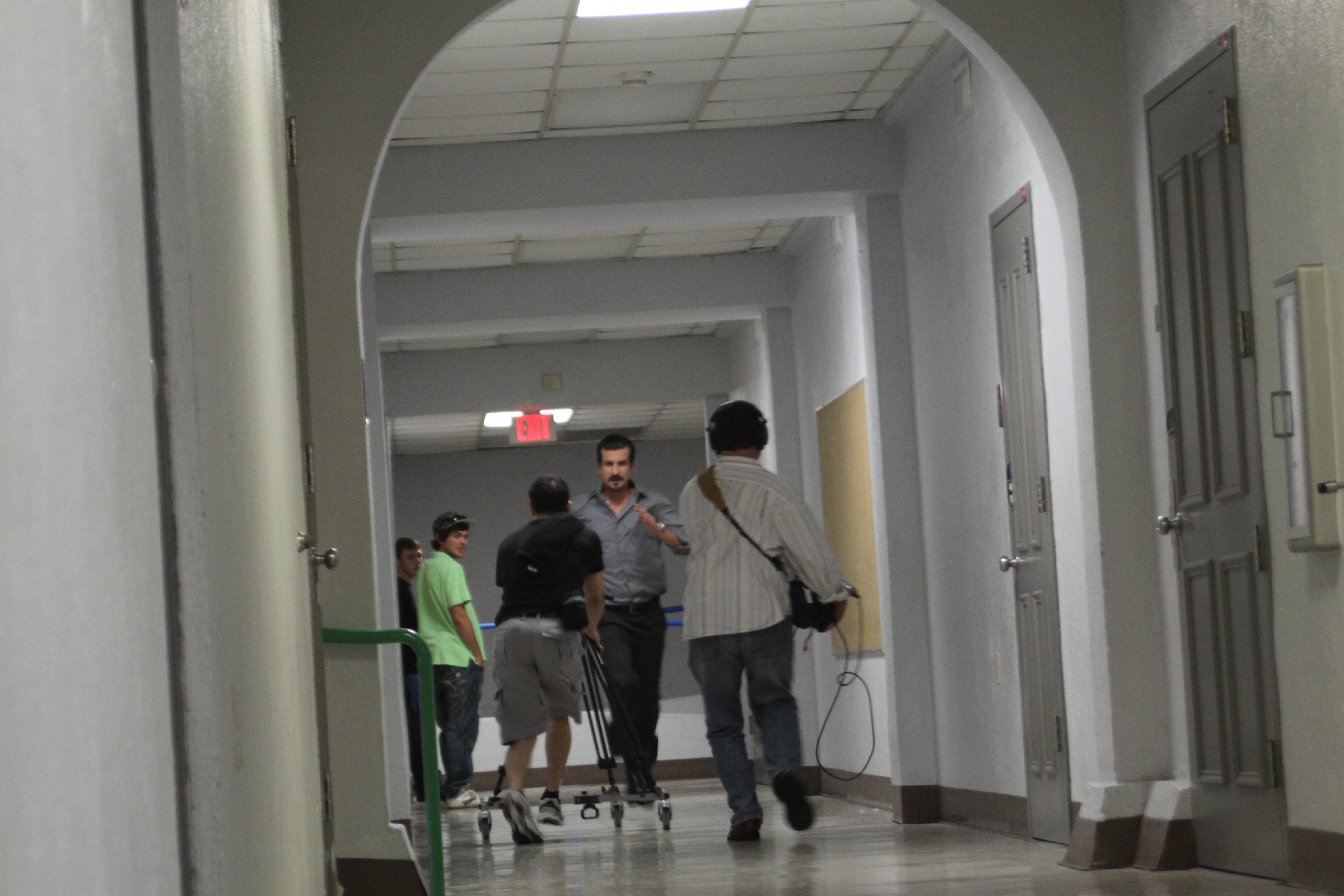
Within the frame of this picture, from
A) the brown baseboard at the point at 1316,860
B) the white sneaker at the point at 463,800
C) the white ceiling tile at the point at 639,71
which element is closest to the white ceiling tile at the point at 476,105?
the white ceiling tile at the point at 639,71

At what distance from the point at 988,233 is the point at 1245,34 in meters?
2.26

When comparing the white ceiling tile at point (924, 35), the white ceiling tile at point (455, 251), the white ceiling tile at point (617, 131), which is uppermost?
the white ceiling tile at point (924, 35)

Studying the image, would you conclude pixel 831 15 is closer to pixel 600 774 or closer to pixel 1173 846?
pixel 1173 846

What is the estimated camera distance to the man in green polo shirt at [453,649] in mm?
9633

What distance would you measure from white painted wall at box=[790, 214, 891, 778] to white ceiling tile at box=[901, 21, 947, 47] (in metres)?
1.34

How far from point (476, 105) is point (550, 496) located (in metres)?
1.68

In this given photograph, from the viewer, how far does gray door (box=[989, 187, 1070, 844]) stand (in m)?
5.86

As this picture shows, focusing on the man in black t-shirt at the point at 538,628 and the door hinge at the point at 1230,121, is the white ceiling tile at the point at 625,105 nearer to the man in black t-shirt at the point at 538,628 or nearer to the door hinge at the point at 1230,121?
the man in black t-shirt at the point at 538,628

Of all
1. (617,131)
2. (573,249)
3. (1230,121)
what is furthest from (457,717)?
(1230,121)

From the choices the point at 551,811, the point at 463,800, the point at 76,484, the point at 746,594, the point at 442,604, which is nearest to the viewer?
the point at 76,484

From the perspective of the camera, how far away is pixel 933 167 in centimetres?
733

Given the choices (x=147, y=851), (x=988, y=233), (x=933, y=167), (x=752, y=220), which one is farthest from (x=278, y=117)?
(x=752, y=220)

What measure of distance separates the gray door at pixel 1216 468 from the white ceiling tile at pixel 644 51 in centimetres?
217

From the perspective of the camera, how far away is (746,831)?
6.40m
